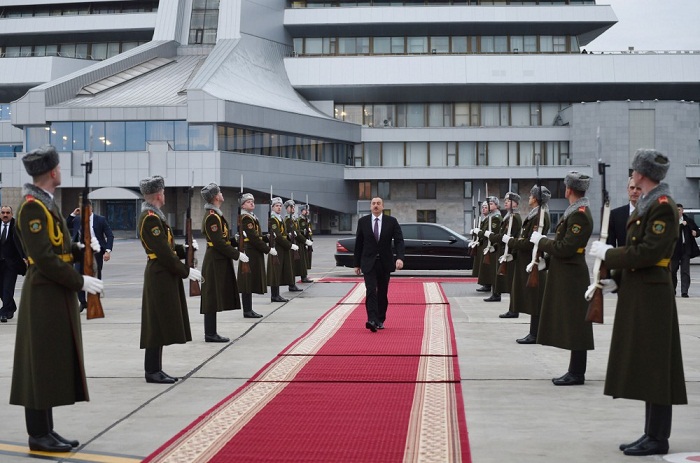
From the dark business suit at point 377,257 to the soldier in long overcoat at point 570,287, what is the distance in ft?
12.9

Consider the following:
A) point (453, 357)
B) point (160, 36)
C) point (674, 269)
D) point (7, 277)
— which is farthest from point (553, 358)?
point (160, 36)

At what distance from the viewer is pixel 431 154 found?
72000 mm

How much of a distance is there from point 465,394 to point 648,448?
90.2 inches

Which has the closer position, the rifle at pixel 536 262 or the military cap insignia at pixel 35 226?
the military cap insignia at pixel 35 226

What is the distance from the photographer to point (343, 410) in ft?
23.8

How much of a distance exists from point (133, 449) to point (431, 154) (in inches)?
2632

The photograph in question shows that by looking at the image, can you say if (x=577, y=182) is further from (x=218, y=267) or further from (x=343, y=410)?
(x=218, y=267)

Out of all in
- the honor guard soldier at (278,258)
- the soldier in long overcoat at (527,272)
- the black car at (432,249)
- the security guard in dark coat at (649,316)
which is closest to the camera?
the security guard in dark coat at (649,316)

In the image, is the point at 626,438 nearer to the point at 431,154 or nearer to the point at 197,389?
the point at 197,389

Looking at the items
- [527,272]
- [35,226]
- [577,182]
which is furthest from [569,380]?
[35,226]

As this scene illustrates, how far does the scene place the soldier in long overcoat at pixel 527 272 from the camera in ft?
35.5

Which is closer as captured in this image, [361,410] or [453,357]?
[361,410]

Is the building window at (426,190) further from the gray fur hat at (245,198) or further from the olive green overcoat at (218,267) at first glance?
the olive green overcoat at (218,267)

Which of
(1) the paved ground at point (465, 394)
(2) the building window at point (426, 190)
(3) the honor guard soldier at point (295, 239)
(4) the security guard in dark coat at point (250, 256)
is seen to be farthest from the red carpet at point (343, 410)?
(2) the building window at point (426, 190)
